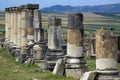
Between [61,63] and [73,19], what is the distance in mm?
1633

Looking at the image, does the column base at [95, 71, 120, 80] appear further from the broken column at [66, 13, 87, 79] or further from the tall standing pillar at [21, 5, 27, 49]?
the tall standing pillar at [21, 5, 27, 49]

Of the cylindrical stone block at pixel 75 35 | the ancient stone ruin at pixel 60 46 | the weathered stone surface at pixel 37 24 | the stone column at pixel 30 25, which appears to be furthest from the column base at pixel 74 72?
the stone column at pixel 30 25

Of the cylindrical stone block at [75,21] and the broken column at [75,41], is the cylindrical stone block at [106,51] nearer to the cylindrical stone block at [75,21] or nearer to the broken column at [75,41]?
the broken column at [75,41]

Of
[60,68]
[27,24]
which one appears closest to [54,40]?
[60,68]

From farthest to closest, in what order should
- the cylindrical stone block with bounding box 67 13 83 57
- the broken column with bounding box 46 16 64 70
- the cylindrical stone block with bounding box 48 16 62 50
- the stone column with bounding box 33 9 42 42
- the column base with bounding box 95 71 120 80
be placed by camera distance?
the stone column with bounding box 33 9 42 42 < the cylindrical stone block with bounding box 48 16 62 50 < the broken column with bounding box 46 16 64 70 < the cylindrical stone block with bounding box 67 13 83 57 < the column base with bounding box 95 71 120 80

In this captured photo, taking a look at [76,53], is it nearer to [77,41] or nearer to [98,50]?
[77,41]

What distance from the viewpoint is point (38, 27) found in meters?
26.6

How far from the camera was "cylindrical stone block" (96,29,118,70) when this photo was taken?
44.2 feet

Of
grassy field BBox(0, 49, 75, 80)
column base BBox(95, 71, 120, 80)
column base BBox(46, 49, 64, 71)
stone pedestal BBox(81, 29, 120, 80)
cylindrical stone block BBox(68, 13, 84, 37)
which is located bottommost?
grassy field BBox(0, 49, 75, 80)

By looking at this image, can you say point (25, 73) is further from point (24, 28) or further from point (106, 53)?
point (24, 28)

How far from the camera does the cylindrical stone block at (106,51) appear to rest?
1347 centimetres

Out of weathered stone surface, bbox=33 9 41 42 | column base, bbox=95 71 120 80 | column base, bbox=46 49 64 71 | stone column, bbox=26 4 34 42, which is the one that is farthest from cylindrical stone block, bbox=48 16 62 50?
column base, bbox=95 71 120 80

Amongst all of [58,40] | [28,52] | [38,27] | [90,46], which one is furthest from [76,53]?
[90,46]

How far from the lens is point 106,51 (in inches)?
533
